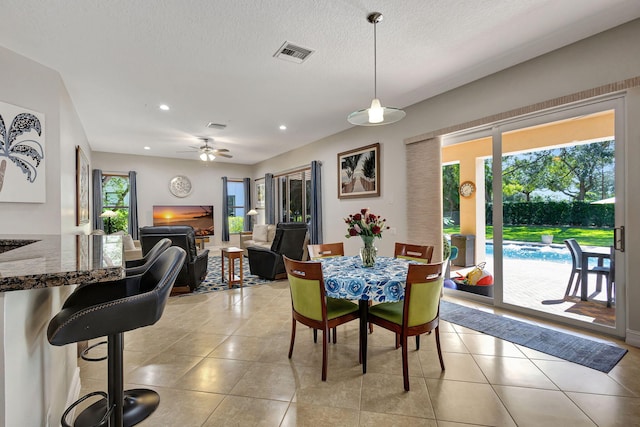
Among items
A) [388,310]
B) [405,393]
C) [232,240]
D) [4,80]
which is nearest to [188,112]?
[4,80]

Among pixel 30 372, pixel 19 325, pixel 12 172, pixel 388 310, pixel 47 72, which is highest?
pixel 47 72

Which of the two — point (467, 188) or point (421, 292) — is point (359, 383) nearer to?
point (421, 292)

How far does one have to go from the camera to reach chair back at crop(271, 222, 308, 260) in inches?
203

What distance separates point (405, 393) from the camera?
1.99 meters

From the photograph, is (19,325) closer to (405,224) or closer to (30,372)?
(30,372)

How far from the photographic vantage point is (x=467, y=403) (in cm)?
188

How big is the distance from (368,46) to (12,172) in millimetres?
3639

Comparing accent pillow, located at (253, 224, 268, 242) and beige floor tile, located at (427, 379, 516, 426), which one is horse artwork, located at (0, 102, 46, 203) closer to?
beige floor tile, located at (427, 379, 516, 426)

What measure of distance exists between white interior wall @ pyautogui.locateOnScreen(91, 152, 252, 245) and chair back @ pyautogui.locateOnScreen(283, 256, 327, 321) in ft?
24.1

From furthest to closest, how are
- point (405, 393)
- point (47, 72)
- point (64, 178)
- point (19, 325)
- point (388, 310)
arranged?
point (64, 178), point (47, 72), point (388, 310), point (405, 393), point (19, 325)

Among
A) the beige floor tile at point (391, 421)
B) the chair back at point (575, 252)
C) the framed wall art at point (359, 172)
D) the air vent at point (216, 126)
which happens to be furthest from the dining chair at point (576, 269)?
the air vent at point (216, 126)

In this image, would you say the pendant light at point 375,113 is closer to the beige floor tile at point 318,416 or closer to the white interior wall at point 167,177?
the beige floor tile at point 318,416

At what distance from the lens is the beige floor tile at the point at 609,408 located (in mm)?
1698

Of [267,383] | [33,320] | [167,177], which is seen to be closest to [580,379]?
[267,383]
